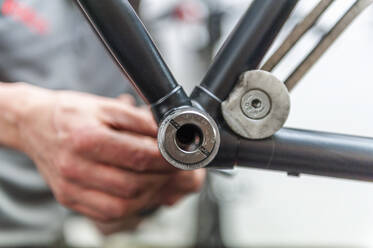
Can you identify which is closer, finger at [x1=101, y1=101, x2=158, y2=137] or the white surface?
finger at [x1=101, y1=101, x2=158, y2=137]

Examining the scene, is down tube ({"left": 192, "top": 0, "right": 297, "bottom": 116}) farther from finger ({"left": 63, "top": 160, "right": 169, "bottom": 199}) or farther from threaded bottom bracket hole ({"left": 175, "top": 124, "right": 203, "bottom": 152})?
finger ({"left": 63, "top": 160, "right": 169, "bottom": 199})

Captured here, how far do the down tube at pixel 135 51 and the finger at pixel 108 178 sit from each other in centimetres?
12

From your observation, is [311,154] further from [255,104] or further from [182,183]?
[182,183]

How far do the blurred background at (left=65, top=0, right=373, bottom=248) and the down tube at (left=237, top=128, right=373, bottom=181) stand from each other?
88cm

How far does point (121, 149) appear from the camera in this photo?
31cm

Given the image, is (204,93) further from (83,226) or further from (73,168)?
(83,226)

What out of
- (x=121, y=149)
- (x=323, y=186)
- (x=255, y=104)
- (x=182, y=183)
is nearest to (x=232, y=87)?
(x=255, y=104)

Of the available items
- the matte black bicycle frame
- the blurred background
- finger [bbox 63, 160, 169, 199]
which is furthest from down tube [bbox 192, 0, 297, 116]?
the blurred background

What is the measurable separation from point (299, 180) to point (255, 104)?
115cm

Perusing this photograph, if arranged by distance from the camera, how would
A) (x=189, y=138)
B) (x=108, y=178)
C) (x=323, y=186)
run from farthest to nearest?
(x=323, y=186) → (x=108, y=178) → (x=189, y=138)

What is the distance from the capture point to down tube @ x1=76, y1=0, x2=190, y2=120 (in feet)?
0.71

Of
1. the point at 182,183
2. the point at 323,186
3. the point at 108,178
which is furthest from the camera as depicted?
the point at 323,186

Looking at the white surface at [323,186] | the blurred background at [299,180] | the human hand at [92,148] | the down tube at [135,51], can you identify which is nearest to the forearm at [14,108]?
the human hand at [92,148]

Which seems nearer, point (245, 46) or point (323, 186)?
point (245, 46)
